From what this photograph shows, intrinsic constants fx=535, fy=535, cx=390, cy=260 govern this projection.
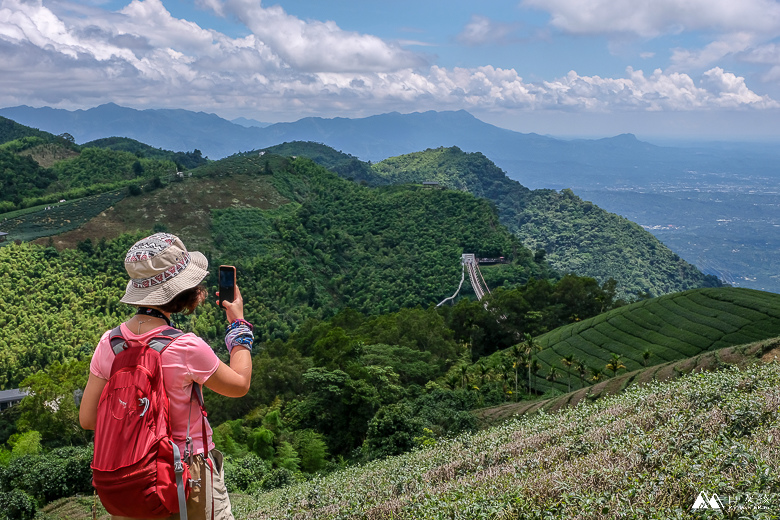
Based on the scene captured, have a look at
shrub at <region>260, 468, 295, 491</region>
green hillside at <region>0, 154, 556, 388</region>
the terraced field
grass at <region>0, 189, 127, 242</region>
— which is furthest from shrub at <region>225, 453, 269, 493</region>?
grass at <region>0, 189, 127, 242</region>

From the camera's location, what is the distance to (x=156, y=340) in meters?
2.59

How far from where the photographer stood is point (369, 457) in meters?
15.3

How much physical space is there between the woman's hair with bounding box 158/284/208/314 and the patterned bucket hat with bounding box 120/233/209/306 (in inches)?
1.9

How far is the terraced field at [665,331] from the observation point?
2597 centimetres

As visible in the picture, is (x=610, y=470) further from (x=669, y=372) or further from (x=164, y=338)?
(x=669, y=372)

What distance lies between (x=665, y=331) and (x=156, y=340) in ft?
101

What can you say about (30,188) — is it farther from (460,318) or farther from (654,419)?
(654,419)

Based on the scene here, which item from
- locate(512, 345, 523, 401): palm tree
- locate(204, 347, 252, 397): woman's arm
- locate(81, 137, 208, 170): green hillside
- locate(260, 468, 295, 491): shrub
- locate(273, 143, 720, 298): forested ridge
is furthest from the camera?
locate(81, 137, 208, 170): green hillside

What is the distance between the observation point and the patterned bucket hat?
2713 mm

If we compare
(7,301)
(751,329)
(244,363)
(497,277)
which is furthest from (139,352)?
(497,277)

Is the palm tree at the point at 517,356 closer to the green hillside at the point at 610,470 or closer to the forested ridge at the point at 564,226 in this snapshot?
the green hillside at the point at 610,470

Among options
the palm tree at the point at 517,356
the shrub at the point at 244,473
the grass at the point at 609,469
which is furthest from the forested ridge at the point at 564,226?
the grass at the point at 609,469

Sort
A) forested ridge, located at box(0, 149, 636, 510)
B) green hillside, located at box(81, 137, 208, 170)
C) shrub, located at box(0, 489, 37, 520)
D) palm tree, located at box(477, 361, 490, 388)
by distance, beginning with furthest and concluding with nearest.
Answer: green hillside, located at box(81, 137, 208, 170), palm tree, located at box(477, 361, 490, 388), forested ridge, located at box(0, 149, 636, 510), shrub, located at box(0, 489, 37, 520)

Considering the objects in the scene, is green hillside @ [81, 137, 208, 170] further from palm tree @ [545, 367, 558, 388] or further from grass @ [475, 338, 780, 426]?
grass @ [475, 338, 780, 426]
